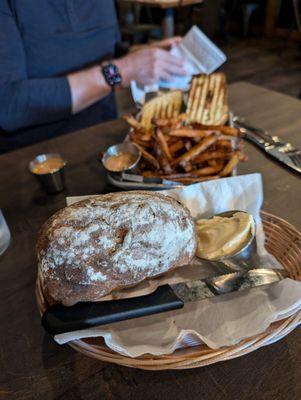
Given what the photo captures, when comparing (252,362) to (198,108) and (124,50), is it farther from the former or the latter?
(124,50)

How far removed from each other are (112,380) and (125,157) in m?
0.71

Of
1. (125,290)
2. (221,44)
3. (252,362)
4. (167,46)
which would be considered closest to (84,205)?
(125,290)

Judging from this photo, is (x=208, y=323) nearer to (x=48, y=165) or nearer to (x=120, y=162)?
(x=120, y=162)

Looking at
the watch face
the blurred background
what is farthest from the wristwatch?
the blurred background

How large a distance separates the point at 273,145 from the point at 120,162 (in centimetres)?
58

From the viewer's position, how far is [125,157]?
3.78 feet

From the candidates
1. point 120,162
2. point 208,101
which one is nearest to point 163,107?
point 208,101

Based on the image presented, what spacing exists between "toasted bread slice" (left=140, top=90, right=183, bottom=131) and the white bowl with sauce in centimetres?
22

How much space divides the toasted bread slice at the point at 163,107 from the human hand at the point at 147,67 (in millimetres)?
217

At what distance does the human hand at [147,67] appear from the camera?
1635 mm

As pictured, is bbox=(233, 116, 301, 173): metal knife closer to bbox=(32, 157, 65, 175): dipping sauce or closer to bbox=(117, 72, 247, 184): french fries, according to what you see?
bbox=(117, 72, 247, 184): french fries

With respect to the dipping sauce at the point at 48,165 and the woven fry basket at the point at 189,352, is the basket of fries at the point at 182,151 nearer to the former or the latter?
the dipping sauce at the point at 48,165

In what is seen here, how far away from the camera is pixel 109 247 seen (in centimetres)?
69

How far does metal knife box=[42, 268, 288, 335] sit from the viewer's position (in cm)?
61
